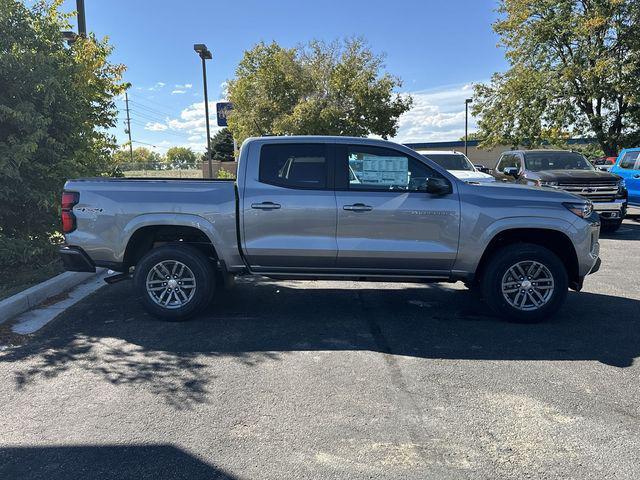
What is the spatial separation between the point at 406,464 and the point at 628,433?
1498 mm

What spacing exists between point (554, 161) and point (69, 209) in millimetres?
11467

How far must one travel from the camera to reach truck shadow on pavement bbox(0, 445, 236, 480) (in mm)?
2863

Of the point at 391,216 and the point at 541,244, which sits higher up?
the point at 391,216

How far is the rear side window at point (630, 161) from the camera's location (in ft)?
43.8

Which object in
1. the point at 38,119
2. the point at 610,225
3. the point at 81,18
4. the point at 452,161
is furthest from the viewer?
the point at 452,161

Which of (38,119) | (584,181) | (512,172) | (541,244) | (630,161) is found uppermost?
(38,119)

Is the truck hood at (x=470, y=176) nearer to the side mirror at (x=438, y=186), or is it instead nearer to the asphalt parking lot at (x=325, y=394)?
the asphalt parking lot at (x=325, y=394)

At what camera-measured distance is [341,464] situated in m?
2.94

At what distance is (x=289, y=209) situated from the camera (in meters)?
5.34

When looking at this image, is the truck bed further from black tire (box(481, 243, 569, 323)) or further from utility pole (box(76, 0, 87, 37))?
utility pole (box(76, 0, 87, 37))

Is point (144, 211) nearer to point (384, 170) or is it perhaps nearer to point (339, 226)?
point (339, 226)

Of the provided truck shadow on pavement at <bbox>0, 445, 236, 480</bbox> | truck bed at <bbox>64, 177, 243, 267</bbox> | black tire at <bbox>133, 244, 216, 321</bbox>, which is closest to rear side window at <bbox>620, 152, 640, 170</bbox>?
truck bed at <bbox>64, 177, 243, 267</bbox>

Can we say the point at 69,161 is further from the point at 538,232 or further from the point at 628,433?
the point at 628,433

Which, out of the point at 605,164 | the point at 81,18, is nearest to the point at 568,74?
the point at 605,164
